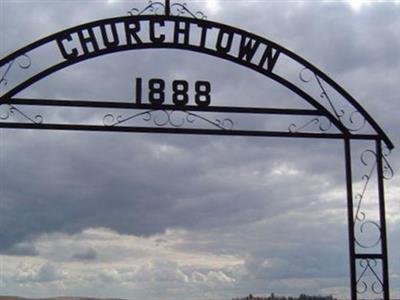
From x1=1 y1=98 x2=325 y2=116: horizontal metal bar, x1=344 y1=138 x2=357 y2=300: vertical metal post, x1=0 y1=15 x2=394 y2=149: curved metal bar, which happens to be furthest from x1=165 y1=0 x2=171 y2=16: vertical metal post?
x1=344 y1=138 x2=357 y2=300: vertical metal post

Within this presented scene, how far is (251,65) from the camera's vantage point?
395 inches

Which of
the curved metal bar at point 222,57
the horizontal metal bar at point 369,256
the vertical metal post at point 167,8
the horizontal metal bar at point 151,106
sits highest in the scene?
the vertical metal post at point 167,8

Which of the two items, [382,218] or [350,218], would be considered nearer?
[350,218]

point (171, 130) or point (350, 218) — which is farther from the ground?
point (171, 130)

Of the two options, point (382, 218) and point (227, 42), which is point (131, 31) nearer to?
point (227, 42)

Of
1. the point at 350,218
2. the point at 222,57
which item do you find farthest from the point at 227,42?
the point at 350,218

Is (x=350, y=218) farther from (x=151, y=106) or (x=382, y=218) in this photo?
(x=151, y=106)

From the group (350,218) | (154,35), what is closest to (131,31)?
(154,35)

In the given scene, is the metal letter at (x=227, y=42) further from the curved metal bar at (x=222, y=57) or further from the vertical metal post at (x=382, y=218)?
the vertical metal post at (x=382, y=218)

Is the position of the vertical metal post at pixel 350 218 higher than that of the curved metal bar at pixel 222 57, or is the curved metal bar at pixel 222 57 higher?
the curved metal bar at pixel 222 57

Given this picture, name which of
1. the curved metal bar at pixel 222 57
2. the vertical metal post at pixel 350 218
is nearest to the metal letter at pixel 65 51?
the curved metal bar at pixel 222 57

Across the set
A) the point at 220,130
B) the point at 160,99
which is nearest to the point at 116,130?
the point at 160,99

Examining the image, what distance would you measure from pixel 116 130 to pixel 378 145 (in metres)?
3.73

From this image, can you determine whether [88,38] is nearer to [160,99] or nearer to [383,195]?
[160,99]
